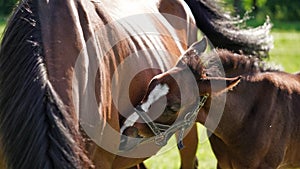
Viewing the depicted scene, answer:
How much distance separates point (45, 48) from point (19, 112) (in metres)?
0.38

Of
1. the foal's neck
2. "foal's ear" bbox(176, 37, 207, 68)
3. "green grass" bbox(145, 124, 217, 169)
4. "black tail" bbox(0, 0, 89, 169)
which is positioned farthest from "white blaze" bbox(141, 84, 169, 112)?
"green grass" bbox(145, 124, 217, 169)

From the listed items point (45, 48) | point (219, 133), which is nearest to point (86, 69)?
point (45, 48)

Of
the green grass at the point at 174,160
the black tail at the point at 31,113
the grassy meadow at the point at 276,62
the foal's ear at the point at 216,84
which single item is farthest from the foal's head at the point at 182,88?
the green grass at the point at 174,160

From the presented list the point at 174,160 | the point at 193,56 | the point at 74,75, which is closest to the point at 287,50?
the point at 174,160

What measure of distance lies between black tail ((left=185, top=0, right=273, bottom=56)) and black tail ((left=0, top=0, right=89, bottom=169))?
264cm

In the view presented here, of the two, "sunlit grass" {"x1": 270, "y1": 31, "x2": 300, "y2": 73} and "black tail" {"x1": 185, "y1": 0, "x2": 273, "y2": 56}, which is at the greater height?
"black tail" {"x1": 185, "y1": 0, "x2": 273, "y2": 56}

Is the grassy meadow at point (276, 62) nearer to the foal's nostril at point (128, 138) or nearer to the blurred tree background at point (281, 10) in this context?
the blurred tree background at point (281, 10)

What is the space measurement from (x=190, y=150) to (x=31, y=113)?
9.51 ft

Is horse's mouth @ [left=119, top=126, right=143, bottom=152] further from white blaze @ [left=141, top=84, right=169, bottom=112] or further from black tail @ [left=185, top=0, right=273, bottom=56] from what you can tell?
black tail @ [left=185, top=0, right=273, bottom=56]

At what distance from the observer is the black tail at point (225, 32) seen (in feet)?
19.5

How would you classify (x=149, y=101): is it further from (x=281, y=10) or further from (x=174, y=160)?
(x=281, y=10)

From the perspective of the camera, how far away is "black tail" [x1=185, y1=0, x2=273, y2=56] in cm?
594

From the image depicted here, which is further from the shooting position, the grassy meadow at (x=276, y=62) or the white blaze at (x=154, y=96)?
the grassy meadow at (x=276, y=62)

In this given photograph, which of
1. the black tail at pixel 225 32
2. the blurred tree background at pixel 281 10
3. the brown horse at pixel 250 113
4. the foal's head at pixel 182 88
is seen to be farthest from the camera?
the blurred tree background at pixel 281 10
